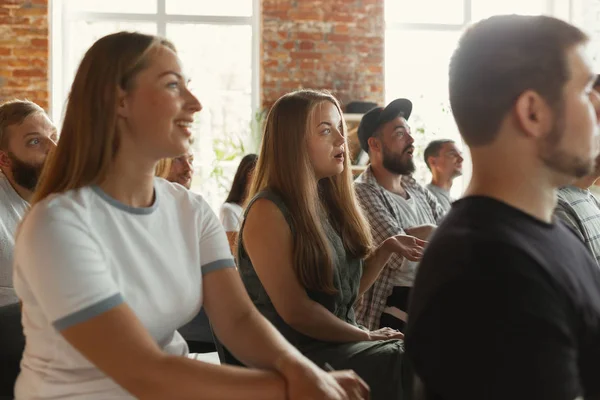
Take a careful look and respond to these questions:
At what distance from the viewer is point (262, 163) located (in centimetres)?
259

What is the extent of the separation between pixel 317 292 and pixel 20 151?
5.37ft

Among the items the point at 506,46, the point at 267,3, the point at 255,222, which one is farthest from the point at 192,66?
the point at 506,46

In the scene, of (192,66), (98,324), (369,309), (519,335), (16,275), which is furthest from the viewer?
(192,66)

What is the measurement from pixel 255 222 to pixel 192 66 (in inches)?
195

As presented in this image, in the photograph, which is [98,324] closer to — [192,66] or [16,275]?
[16,275]

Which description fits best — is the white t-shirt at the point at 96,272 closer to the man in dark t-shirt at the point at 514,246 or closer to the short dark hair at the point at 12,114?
the man in dark t-shirt at the point at 514,246

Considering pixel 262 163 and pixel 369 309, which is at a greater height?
pixel 262 163

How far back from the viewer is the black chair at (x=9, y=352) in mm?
1962

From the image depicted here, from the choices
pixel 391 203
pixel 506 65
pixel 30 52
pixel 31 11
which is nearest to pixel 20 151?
pixel 391 203

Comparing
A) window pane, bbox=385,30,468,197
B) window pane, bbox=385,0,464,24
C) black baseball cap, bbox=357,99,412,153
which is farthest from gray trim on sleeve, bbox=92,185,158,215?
window pane, bbox=385,0,464,24

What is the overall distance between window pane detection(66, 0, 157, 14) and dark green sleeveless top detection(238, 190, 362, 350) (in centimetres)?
509

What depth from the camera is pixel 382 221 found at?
3404 mm

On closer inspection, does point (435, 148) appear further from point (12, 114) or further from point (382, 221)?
point (12, 114)

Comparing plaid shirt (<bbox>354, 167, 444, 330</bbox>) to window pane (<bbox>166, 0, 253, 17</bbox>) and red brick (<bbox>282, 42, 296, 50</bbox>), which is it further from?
window pane (<bbox>166, 0, 253, 17</bbox>)
